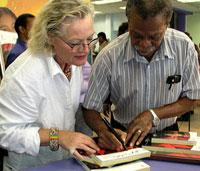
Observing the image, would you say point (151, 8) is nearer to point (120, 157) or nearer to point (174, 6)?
point (120, 157)

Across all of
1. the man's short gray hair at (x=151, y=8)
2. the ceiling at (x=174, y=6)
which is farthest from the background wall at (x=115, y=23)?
the man's short gray hair at (x=151, y=8)

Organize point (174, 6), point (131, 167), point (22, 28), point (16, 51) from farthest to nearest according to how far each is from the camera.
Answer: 1. point (174, 6)
2. point (22, 28)
3. point (16, 51)
4. point (131, 167)

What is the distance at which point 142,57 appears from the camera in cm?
148

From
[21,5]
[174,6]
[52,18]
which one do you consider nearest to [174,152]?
[52,18]

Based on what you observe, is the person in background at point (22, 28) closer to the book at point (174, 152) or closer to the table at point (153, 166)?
the table at point (153, 166)

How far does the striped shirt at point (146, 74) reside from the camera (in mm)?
1477

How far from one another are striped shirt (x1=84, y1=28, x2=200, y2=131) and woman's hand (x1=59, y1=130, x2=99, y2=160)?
32cm

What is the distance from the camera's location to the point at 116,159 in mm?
1017

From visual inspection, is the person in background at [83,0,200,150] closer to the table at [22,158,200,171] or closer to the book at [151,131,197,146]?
the book at [151,131,197,146]

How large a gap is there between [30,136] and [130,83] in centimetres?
63

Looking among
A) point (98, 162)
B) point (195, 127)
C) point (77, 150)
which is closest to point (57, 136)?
point (77, 150)

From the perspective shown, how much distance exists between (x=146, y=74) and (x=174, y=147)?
18.4 inches

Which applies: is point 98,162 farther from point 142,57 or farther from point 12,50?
point 12,50

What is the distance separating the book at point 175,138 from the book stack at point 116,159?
14 cm
